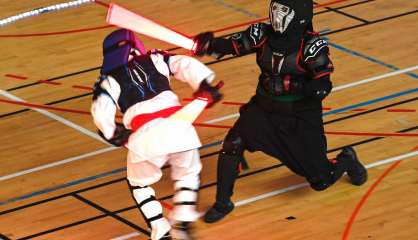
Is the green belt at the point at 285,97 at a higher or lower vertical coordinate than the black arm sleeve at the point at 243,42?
lower

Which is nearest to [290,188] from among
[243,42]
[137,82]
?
[243,42]

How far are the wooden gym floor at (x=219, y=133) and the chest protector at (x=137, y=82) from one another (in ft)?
3.26

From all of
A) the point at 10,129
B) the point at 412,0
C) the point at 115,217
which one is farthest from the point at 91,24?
the point at 115,217

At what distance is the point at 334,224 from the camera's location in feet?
21.8

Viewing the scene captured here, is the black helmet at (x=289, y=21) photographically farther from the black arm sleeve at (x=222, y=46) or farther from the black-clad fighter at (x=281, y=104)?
the black arm sleeve at (x=222, y=46)

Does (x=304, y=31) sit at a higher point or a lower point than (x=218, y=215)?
higher

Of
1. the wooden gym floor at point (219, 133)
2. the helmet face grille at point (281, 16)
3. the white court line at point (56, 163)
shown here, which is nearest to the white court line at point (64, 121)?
the wooden gym floor at point (219, 133)

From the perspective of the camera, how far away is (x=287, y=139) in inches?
Result: 267

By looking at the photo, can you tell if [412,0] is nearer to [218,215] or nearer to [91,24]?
[91,24]

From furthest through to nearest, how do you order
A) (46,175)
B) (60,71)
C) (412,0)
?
(412,0)
(60,71)
(46,175)

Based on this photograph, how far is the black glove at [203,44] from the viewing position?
6.75 meters

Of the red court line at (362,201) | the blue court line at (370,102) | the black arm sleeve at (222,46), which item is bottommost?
the red court line at (362,201)

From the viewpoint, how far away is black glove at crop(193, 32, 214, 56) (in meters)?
6.75

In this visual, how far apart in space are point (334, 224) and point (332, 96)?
2.13 metres
